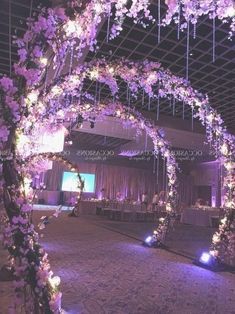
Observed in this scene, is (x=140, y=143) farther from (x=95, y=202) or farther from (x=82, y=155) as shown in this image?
(x=82, y=155)

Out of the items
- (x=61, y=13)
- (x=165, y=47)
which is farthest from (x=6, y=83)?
(x=165, y=47)

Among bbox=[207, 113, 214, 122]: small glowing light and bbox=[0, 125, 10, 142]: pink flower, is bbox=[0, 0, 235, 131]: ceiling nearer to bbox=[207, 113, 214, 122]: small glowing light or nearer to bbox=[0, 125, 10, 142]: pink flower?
bbox=[207, 113, 214, 122]: small glowing light

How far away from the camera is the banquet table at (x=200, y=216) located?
46.1 feet

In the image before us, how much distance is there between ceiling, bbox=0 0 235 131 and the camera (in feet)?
21.0

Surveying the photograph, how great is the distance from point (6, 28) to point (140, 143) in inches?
438

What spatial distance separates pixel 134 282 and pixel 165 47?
5.31m

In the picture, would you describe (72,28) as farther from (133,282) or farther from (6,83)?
(133,282)

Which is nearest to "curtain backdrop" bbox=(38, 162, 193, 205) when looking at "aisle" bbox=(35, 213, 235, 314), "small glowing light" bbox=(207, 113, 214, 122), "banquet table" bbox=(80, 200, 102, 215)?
"banquet table" bbox=(80, 200, 102, 215)

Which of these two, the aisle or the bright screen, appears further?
the bright screen

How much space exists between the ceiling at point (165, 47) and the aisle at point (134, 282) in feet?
12.1

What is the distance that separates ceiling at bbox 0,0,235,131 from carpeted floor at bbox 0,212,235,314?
146 inches

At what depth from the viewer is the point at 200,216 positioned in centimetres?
1430

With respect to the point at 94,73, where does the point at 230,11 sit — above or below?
above

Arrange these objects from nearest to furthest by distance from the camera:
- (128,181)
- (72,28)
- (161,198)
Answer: (72,28) → (161,198) → (128,181)
